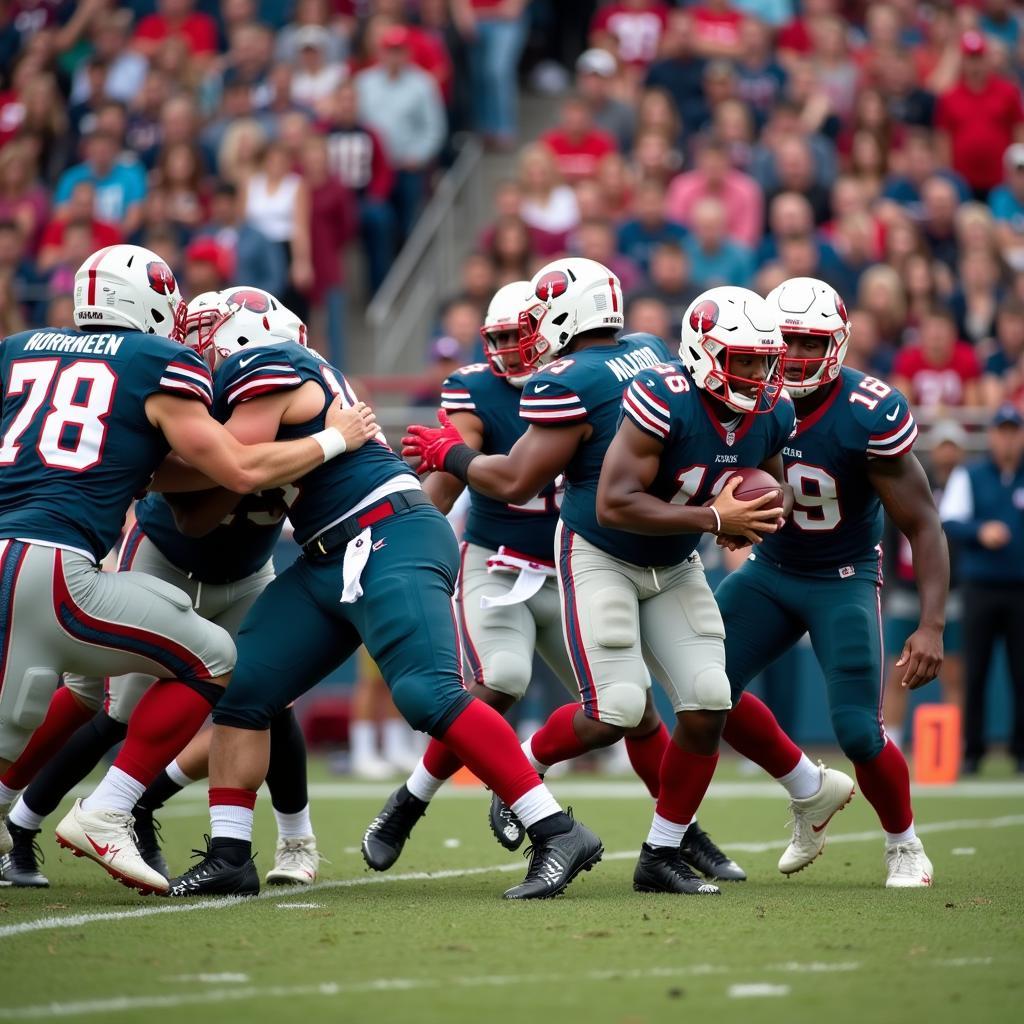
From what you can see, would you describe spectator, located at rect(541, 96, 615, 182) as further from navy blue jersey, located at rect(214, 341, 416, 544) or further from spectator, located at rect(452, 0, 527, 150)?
navy blue jersey, located at rect(214, 341, 416, 544)

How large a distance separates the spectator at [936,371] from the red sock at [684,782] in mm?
5886

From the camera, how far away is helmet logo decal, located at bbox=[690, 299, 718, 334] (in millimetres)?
5320

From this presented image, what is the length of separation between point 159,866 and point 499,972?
217 cm

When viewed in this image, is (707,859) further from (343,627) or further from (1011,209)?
(1011,209)

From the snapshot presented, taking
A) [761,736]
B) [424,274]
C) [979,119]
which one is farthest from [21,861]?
[979,119]

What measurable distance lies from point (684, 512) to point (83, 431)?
5.82ft

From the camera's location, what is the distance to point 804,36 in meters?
14.0

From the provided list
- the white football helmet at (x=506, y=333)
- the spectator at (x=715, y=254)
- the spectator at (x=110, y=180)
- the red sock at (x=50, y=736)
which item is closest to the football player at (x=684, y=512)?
the white football helmet at (x=506, y=333)

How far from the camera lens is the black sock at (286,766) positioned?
5.70 meters

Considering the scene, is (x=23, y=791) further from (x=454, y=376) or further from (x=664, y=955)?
(x=664, y=955)

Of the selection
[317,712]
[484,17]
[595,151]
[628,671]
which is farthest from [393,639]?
[484,17]

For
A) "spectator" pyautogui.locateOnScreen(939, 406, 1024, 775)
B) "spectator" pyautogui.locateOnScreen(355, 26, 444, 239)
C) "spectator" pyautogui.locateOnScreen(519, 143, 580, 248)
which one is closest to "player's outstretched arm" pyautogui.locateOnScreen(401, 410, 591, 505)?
"spectator" pyautogui.locateOnScreen(939, 406, 1024, 775)

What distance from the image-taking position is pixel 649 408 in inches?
206

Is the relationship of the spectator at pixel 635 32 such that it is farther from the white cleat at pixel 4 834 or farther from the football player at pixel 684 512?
the white cleat at pixel 4 834
